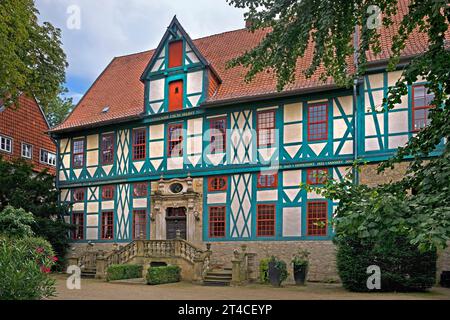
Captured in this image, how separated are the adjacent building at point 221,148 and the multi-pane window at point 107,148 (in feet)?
0.19

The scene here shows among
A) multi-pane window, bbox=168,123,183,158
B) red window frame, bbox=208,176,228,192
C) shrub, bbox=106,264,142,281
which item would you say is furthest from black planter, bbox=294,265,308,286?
multi-pane window, bbox=168,123,183,158

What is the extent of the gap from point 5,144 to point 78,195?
377 inches

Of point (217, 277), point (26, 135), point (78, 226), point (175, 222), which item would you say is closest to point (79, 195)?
point (78, 226)

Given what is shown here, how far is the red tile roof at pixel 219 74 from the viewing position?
70.0ft

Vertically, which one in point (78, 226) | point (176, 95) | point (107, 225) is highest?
point (176, 95)

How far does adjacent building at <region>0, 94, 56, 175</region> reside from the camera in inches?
1326

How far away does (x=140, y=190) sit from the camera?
25.0m

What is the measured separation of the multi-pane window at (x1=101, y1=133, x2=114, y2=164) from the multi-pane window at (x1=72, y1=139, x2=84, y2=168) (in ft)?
4.91

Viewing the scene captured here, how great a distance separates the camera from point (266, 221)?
21641 mm

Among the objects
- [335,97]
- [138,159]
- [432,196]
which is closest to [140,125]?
[138,159]

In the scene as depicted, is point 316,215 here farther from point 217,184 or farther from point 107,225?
point 107,225

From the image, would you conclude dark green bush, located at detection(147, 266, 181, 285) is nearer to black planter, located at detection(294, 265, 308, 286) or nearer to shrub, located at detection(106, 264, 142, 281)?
shrub, located at detection(106, 264, 142, 281)

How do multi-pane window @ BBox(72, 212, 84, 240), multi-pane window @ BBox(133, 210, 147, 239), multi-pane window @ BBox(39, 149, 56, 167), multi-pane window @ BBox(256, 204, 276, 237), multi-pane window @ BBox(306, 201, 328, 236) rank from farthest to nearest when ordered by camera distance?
multi-pane window @ BBox(39, 149, 56, 167) → multi-pane window @ BBox(72, 212, 84, 240) → multi-pane window @ BBox(133, 210, 147, 239) → multi-pane window @ BBox(256, 204, 276, 237) → multi-pane window @ BBox(306, 201, 328, 236)
